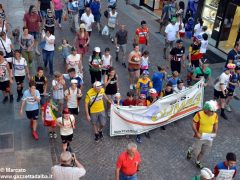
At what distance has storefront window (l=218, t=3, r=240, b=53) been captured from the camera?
15.5 meters

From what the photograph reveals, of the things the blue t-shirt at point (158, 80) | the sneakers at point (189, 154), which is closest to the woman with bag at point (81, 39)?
the blue t-shirt at point (158, 80)

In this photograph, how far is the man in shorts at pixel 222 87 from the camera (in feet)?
33.9

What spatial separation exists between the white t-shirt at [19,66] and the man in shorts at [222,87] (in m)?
5.73

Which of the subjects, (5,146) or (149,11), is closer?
(5,146)

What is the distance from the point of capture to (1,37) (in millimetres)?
11391

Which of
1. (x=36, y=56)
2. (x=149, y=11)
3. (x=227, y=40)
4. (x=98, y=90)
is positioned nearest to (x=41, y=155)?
(x=98, y=90)

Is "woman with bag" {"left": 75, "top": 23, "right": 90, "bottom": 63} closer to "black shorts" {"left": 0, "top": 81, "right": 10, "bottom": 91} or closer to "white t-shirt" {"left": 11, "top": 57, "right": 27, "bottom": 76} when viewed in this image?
"white t-shirt" {"left": 11, "top": 57, "right": 27, "bottom": 76}

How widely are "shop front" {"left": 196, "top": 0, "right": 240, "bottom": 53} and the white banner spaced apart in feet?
20.6

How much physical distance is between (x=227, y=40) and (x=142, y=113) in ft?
28.3

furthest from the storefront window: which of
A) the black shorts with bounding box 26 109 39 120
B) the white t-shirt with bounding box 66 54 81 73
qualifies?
the black shorts with bounding box 26 109 39 120

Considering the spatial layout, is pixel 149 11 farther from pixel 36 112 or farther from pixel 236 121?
pixel 36 112

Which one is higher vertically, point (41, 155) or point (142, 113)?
point (142, 113)

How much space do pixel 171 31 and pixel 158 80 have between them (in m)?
4.07

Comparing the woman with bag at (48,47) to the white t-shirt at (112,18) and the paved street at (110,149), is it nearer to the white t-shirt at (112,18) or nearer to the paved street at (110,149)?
the paved street at (110,149)
